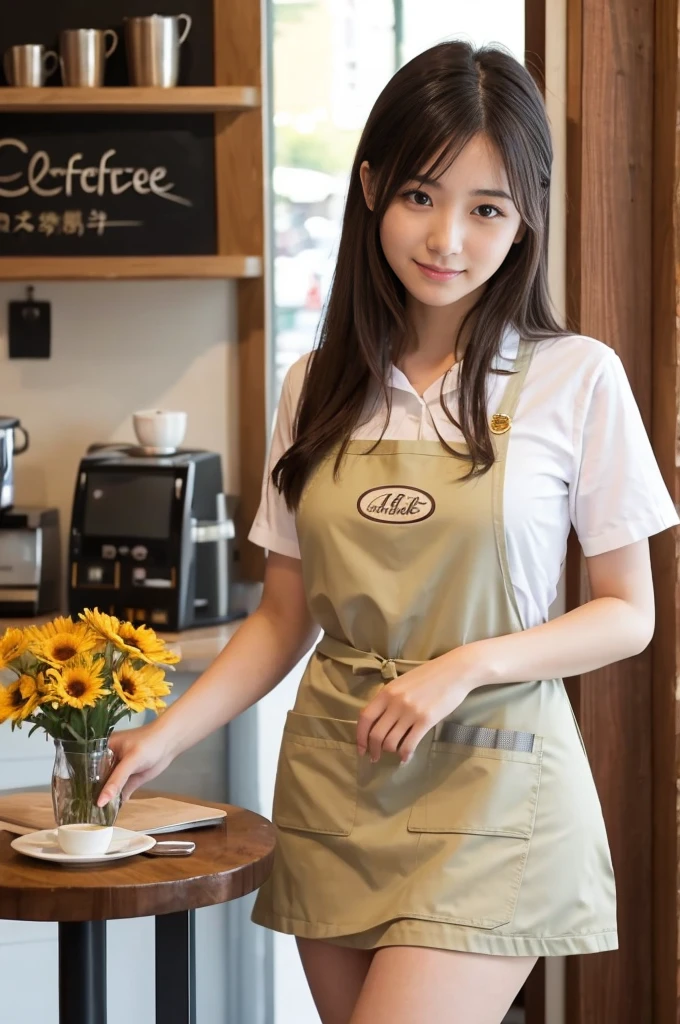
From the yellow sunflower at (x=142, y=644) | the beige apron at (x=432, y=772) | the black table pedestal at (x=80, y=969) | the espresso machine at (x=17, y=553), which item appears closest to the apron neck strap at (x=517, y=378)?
the beige apron at (x=432, y=772)

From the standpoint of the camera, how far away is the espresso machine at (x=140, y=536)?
2.69 meters

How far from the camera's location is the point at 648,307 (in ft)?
7.22

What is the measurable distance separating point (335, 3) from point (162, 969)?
2313 millimetres

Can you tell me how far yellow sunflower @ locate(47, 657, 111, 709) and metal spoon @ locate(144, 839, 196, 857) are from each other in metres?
0.18

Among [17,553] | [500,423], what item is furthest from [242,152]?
[500,423]

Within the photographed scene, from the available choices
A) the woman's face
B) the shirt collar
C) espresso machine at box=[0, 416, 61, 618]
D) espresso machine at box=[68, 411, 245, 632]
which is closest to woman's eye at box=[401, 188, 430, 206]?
the woman's face

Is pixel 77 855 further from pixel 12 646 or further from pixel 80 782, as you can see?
pixel 12 646

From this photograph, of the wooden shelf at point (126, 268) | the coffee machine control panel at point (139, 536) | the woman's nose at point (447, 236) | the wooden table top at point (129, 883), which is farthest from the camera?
the wooden shelf at point (126, 268)

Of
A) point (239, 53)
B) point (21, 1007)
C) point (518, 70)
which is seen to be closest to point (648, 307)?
point (518, 70)

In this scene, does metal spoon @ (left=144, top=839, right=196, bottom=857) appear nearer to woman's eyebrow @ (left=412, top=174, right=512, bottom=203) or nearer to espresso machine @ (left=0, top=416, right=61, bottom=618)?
woman's eyebrow @ (left=412, top=174, right=512, bottom=203)

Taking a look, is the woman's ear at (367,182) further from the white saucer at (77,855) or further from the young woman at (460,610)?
the white saucer at (77,855)

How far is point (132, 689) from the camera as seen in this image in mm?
1418

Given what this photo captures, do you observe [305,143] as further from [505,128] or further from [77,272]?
[505,128]

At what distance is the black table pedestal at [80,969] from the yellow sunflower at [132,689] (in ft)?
0.79
